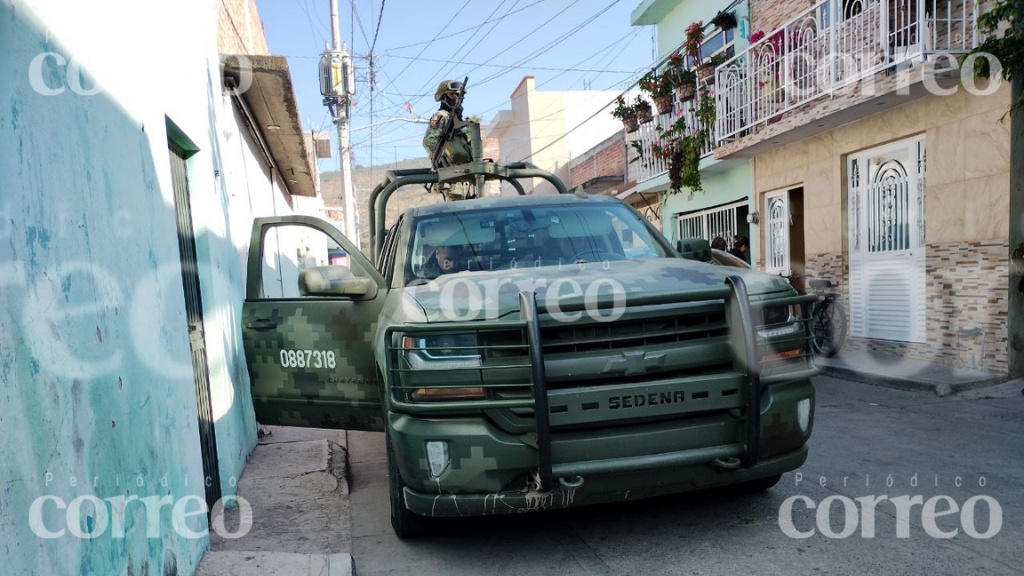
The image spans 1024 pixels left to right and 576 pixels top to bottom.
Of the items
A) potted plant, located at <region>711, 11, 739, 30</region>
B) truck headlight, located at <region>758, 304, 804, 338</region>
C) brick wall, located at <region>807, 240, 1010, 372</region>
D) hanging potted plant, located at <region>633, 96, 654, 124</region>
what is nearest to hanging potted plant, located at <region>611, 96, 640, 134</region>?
hanging potted plant, located at <region>633, 96, 654, 124</region>

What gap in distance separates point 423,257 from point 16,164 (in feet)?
7.93

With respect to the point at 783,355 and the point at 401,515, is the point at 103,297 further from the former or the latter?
the point at 783,355

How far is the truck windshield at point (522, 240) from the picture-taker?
4.04 m

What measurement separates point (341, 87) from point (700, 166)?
36.9ft

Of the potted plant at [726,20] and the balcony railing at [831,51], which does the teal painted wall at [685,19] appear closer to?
the potted plant at [726,20]

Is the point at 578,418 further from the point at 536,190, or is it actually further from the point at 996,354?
the point at 536,190

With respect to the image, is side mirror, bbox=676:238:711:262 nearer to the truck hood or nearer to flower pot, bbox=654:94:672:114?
the truck hood

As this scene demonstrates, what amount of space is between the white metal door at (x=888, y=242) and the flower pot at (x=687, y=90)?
4.22 m

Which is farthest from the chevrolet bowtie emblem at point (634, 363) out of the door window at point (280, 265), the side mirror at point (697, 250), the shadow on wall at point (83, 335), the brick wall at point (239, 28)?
the brick wall at point (239, 28)

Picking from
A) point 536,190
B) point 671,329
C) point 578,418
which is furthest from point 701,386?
point 536,190

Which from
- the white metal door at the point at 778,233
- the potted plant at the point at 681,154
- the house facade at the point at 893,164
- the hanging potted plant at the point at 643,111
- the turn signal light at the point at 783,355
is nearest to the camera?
the turn signal light at the point at 783,355

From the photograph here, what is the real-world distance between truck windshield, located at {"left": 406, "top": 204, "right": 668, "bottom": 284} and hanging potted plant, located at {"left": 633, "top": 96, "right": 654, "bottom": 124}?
11.1 meters

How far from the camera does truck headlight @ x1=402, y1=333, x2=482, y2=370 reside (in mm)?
2967

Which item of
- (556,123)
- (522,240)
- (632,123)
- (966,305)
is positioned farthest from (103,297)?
(556,123)
